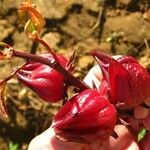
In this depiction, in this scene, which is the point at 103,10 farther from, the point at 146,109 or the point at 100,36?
the point at 146,109

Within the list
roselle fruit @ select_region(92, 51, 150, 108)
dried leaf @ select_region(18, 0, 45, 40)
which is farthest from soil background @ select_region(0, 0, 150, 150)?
dried leaf @ select_region(18, 0, 45, 40)

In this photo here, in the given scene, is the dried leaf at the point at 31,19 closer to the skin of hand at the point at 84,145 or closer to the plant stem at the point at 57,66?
the plant stem at the point at 57,66

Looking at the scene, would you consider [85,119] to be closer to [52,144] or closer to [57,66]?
[57,66]

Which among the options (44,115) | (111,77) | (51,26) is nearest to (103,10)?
(51,26)

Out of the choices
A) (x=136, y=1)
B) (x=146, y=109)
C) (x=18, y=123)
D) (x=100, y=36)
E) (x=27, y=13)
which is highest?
(x=27, y=13)

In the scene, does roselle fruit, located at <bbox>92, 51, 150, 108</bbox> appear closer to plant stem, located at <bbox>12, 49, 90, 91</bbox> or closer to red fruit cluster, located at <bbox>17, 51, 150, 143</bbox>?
red fruit cluster, located at <bbox>17, 51, 150, 143</bbox>

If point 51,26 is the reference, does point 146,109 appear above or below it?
above
